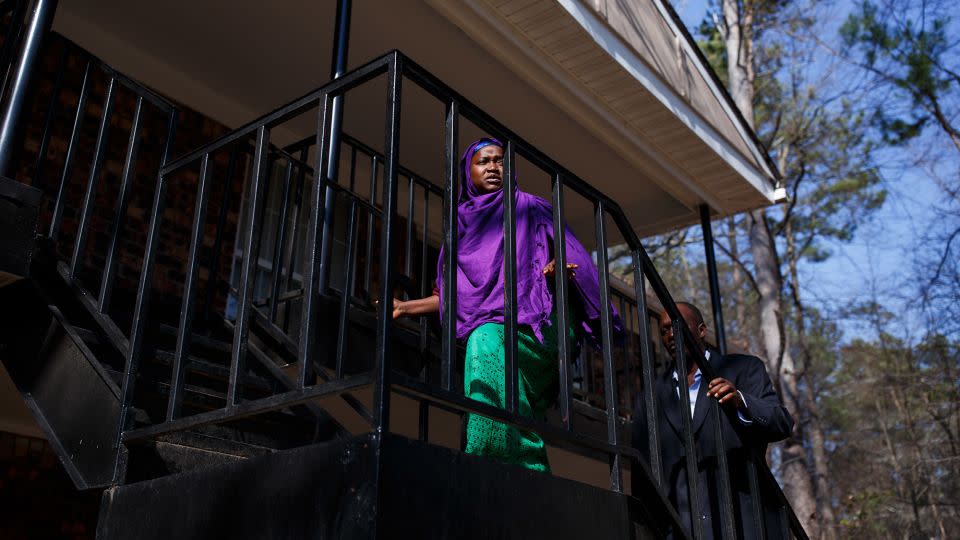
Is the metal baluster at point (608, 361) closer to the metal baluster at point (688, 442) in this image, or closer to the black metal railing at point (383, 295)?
the black metal railing at point (383, 295)

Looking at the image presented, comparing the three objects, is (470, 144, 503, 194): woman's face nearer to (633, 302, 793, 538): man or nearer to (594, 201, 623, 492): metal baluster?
(594, 201, 623, 492): metal baluster

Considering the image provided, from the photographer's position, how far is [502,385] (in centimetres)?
284

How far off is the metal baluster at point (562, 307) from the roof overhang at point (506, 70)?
2.50 metres

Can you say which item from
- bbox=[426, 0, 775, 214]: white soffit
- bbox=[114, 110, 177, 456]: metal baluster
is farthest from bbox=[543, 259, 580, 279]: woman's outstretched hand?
bbox=[426, 0, 775, 214]: white soffit

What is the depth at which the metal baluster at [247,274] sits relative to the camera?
2.38m

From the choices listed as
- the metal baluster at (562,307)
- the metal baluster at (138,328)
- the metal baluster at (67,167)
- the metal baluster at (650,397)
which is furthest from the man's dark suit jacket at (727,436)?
the metal baluster at (67,167)

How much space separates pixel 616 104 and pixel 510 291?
12.9 feet

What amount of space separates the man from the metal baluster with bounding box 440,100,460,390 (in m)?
1.24

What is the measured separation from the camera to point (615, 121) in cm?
632

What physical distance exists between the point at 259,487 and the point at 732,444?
2.12 m

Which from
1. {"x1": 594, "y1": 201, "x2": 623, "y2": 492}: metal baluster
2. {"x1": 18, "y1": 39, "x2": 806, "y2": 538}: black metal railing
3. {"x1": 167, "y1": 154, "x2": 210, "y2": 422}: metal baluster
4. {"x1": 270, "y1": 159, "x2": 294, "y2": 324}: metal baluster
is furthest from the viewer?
{"x1": 270, "y1": 159, "x2": 294, "y2": 324}: metal baluster

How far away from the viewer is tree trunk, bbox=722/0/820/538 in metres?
11.7

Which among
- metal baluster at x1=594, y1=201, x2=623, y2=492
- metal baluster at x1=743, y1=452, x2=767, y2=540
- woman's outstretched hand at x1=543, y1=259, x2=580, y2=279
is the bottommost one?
metal baluster at x1=743, y1=452, x2=767, y2=540

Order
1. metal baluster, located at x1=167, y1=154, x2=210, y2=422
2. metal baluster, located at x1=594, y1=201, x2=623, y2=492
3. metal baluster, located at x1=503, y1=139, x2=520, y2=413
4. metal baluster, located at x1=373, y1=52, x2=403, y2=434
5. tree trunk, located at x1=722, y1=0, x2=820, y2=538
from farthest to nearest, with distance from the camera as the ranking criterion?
tree trunk, located at x1=722, y1=0, x2=820, y2=538 → metal baluster, located at x1=594, y1=201, x2=623, y2=492 → metal baluster, located at x1=167, y1=154, x2=210, y2=422 → metal baluster, located at x1=503, y1=139, x2=520, y2=413 → metal baluster, located at x1=373, y1=52, x2=403, y2=434
